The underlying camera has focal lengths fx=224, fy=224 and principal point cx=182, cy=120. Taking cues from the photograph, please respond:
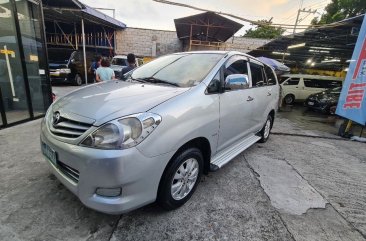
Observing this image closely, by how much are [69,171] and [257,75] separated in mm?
3155

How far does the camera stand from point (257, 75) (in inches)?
149

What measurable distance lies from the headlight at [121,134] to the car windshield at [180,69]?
873mm

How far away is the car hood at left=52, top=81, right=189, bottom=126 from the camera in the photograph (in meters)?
1.85

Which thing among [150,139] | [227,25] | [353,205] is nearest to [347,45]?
[227,25]

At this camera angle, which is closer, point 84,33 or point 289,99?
point 289,99

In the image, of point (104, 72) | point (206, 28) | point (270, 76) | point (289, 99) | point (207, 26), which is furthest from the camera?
point (206, 28)

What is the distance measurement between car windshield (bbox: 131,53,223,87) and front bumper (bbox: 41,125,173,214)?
1.04 meters

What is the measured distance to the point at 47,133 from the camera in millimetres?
2129

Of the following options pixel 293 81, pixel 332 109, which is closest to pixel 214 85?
pixel 332 109

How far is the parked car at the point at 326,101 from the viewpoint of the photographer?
10586mm

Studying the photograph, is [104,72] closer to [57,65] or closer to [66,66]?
[66,66]

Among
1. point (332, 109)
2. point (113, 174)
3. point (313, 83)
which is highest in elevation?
point (113, 174)

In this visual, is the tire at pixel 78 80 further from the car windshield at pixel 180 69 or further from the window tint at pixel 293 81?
the window tint at pixel 293 81

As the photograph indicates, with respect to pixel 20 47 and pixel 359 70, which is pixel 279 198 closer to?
pixel 359 70
